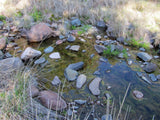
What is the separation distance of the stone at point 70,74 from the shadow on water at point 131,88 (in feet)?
1.71

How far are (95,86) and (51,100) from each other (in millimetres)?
823

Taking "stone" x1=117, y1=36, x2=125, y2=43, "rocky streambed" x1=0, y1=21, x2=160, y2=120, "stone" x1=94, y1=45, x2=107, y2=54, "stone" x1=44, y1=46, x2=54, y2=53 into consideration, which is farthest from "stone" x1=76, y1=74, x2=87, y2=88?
"stone" x1=117, y1=36, x2=125, y2=43

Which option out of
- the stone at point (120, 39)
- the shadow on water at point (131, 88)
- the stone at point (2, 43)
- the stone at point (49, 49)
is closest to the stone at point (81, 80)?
the shadow on water at point (131, 88)

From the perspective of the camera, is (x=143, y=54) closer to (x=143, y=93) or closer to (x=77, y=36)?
(x=143, y=93)

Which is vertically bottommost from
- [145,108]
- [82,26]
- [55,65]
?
[145,108]

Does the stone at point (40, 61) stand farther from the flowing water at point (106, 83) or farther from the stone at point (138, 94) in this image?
the stone at point (138, 94)

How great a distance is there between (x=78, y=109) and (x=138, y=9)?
4373 millimetres

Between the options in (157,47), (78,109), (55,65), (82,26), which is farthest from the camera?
(82,26)

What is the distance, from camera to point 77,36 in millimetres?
4148

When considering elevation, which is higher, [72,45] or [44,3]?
[44,3]

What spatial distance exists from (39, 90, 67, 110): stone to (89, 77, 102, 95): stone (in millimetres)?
535

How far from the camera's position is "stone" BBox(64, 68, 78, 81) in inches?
102

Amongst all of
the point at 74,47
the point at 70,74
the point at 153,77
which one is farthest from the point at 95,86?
the point at 74,47

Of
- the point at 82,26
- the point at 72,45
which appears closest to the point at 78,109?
the point at 72,45
